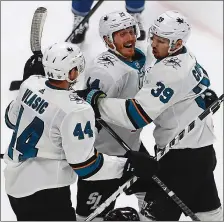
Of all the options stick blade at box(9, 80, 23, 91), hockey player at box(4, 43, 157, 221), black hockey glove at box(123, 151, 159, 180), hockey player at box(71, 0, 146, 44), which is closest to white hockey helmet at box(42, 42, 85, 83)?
hockey player at box(4, 43, 157, 221)

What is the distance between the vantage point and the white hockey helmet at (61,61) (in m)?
2.02

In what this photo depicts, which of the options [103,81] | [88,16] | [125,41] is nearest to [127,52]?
[125,41]

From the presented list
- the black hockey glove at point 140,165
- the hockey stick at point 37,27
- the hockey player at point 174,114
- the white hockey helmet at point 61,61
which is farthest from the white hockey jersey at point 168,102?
the hockey stick at point 37,27

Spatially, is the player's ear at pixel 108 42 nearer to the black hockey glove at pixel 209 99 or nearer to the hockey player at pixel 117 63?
the hockey player at pixel 117 63

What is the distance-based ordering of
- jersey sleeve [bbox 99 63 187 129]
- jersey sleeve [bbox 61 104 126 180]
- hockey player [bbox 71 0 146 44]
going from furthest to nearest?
hockey player [bbox 71 0 146 44] < jersey sleeve [bbox 99 63 187 129] < jersey sleeve [bbox 61 104 126 180]

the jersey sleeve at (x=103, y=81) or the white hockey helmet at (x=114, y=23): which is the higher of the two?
the white hockey helmet at (x=114, y=23)

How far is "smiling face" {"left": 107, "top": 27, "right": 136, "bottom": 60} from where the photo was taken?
2.30m

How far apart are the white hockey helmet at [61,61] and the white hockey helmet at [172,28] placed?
0.32 m

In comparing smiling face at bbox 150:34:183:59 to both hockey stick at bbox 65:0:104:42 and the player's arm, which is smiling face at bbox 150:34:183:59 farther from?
Result: hockey stick at bbox 65:0:104:42

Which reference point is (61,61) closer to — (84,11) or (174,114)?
(174,114)

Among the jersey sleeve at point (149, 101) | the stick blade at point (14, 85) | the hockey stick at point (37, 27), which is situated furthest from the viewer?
the stick blade at point (14, 85)

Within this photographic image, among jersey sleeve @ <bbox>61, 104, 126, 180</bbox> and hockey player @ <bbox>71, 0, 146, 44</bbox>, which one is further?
hockey player @ <bbox>71, 0, 146, 44</bbox>

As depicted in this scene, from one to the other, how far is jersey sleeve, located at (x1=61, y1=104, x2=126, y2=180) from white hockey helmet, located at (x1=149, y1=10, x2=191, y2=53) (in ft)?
1.29

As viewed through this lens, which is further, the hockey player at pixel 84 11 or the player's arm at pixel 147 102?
the hockey player at pixel 84 11
